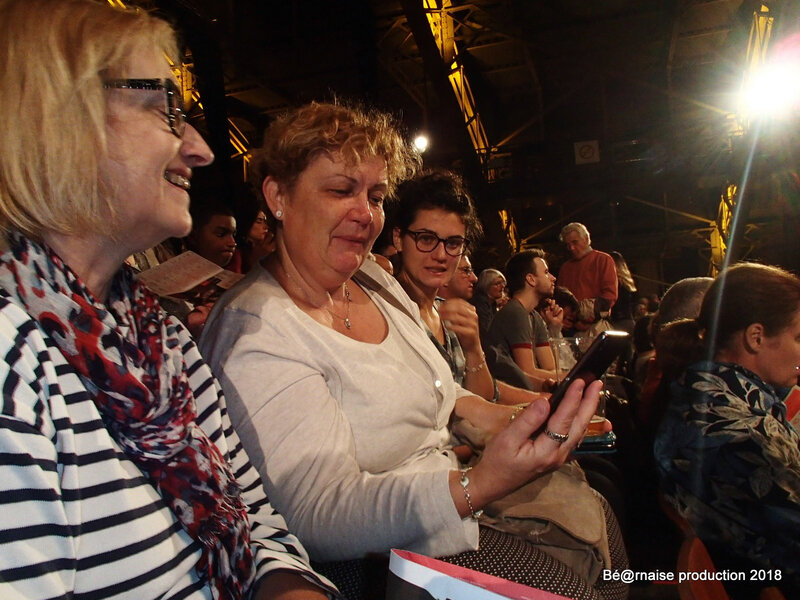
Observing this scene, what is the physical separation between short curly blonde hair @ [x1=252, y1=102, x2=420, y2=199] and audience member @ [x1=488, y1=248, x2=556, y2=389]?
2301 mm

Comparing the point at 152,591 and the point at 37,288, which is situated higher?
the point at 37,288

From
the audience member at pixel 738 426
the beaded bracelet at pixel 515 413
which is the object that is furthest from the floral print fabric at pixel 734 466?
the beaded bracelet at pixel 515 413

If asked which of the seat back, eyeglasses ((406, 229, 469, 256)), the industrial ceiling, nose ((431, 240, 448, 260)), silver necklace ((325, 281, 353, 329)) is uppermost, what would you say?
the industrial ceiling

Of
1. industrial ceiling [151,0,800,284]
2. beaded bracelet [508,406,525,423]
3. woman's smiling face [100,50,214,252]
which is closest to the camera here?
woman's smiling face [100,50,214,252]

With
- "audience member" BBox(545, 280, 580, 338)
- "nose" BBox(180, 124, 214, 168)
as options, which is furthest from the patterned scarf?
"audience member" BBox(545, 280, 580, 338)

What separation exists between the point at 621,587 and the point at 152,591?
1283 mm

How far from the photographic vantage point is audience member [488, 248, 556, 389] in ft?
12.9

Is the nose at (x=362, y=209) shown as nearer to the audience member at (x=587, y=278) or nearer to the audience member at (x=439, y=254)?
the audience member at (x=439, y=254)

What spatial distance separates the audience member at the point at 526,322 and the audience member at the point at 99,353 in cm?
280

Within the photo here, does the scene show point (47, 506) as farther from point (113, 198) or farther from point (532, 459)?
point (532, 459)

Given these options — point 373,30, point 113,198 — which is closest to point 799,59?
point 373,30

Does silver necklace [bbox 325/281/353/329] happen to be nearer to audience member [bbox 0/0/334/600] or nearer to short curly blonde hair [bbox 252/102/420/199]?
short curly blonde hair [bbox 252/102/420/199]

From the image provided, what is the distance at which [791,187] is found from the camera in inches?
320

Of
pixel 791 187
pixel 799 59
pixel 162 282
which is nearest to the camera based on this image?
pixel 162 282
